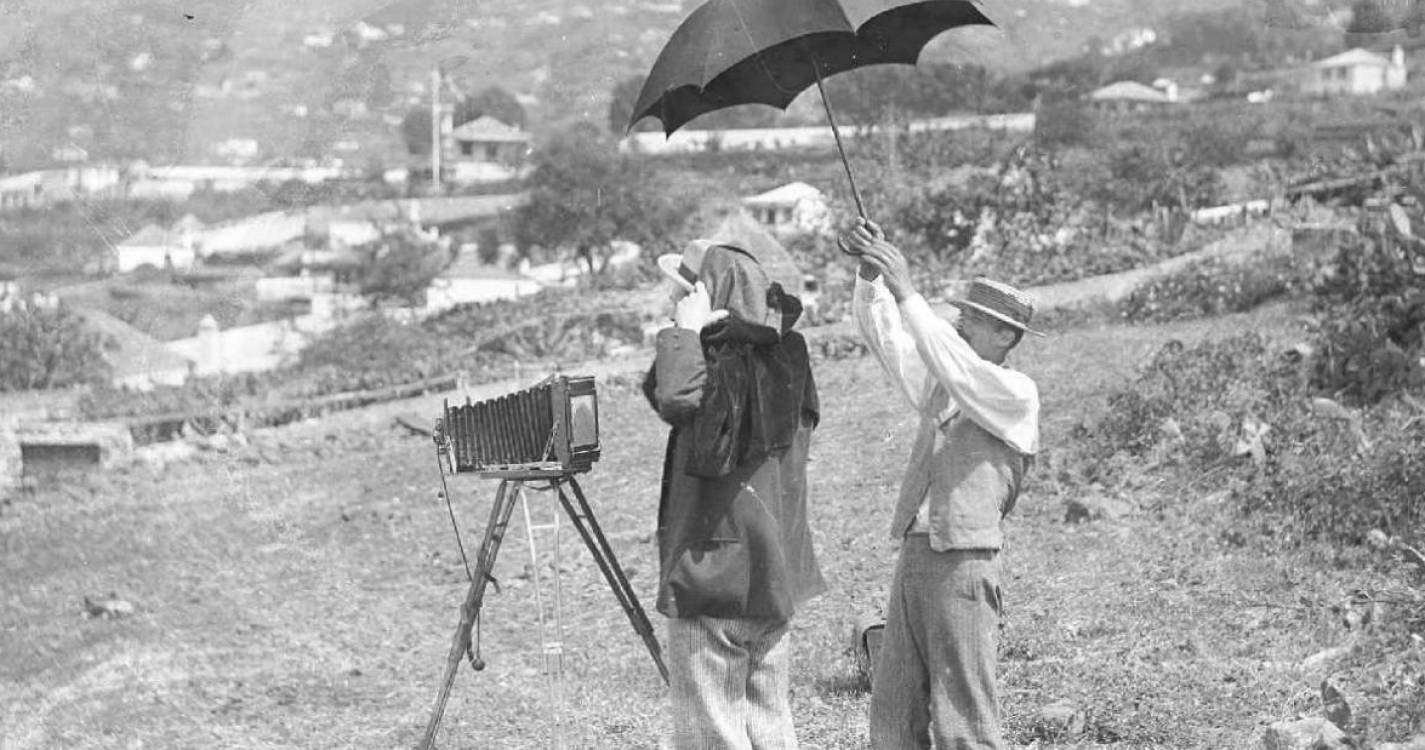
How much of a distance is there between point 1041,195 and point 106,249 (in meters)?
14.1

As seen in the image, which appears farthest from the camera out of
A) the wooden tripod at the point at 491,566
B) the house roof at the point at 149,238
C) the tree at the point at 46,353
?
the house roof at the point at 149,238

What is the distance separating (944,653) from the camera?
4.77 meters

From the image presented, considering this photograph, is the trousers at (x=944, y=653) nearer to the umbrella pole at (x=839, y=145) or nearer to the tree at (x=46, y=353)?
the umbrella pole at (x=839, y=145)

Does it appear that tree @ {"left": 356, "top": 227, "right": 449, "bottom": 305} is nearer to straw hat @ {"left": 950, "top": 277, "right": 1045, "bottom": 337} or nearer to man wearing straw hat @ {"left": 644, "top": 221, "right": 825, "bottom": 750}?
man wearing straw hat @ {"left": 644, "top": 221, "right": 825, "bottom": 750}

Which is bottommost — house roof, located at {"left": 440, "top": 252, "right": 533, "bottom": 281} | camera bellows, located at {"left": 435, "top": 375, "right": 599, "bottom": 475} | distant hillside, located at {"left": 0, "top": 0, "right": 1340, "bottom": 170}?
house roof, located at {"left": 440, "top": 252, "right": 533, "bottom": 281}

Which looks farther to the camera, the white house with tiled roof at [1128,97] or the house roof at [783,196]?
the white house with tiled roof at [1128,97]

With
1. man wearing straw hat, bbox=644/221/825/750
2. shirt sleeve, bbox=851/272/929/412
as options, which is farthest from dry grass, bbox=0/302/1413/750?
shirt sleeve, bbox=851/272/929/412

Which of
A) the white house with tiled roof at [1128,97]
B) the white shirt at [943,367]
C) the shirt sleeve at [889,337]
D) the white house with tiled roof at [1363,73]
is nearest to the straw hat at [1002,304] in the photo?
the white shirt at [943,367]

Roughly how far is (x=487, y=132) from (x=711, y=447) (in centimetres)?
4689

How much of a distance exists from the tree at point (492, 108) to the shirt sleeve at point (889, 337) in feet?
150

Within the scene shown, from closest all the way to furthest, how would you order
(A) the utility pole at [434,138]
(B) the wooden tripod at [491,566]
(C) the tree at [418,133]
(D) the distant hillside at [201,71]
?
(B) the wooden tripod at [491,566] → (D) the distant hillside at [201,71] → (A) the utility pole at [434,138] → (C) the tree at [418,133]

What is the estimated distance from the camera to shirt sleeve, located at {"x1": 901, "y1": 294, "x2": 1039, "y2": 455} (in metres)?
4.66

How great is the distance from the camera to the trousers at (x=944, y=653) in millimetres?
4746

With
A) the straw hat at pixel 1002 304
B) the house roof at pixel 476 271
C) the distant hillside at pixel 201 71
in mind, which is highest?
the straw hat at pixel 1002 304
